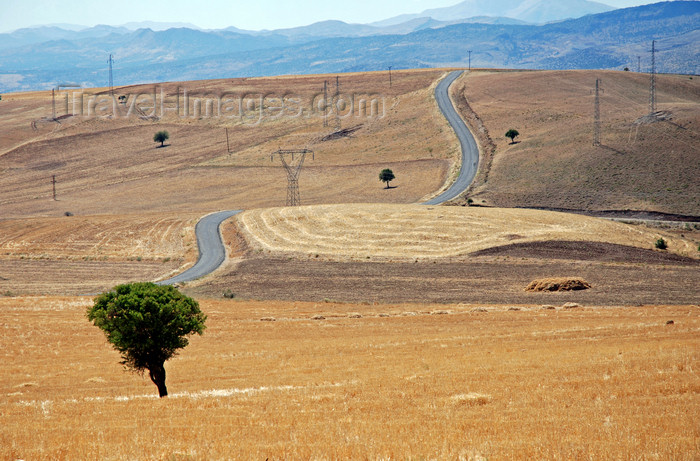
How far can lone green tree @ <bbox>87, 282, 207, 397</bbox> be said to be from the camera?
1032 inches

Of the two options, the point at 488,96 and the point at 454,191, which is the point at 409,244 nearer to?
the point at 454,191

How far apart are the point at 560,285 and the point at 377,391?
1418 inches

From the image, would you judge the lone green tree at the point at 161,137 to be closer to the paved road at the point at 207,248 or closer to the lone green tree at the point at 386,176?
the lone green tree at the point at 386,176

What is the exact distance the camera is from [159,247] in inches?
3076

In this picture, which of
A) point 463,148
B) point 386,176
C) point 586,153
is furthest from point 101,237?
point 586,153

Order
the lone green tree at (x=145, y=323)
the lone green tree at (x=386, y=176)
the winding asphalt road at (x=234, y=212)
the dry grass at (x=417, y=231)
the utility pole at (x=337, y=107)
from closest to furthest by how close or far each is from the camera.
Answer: the lone green tree at (x=145, y=323) → the winding asphalt road at (x=234, y=212) → the dry grass at (x=417, y=231) → the lone green tree at (x=386, y=176) → the utility pole at (x=337, y=107)

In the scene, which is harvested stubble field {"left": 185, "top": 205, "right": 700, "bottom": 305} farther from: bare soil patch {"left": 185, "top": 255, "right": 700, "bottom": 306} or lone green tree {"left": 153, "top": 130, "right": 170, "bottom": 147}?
lone green tree {"left": 153, "top": 130, "right": 170, "bottom": 147}

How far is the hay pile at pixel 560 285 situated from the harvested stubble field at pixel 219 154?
52.6 metres

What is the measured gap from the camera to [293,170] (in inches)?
5157

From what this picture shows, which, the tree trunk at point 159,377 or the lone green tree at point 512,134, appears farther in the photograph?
the lone green tree at point 512,134

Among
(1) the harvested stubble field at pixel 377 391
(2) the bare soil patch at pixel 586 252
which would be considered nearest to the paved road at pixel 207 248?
(1) the harvested stubble field at pixel 377 391

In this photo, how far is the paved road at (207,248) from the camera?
64938mm

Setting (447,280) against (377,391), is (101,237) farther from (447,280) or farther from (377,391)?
(377,391)

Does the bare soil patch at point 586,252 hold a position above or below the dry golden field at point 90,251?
above
